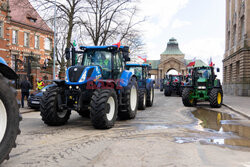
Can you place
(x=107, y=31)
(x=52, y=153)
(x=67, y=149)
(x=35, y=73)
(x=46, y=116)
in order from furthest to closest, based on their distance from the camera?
1. (x=107, y=31)
2. (x=35, y=73)
3. (x=46, y=116)
4. (x=67, y=149)
5. (x=52, y=153)

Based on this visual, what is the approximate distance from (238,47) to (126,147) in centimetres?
3156

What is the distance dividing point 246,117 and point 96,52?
707cm

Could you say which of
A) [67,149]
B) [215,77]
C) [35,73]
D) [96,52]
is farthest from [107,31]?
[67,149]

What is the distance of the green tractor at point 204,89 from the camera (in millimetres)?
14561

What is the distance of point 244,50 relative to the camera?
29.7 m

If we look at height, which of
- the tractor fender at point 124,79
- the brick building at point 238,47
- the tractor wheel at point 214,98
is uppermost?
the brick building at point 238,47

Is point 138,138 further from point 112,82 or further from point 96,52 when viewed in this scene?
point 96,52

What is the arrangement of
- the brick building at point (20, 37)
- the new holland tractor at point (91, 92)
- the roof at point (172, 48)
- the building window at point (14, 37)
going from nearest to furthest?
the new holland tractor at point (91, 92) → the brick building at point (20, 37) → the building window at point (14, 37) → the roof at point (172, 48)

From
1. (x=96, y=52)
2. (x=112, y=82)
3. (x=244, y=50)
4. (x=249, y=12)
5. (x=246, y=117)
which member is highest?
(x=249, y=12)

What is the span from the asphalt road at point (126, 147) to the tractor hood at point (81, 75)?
141 cm

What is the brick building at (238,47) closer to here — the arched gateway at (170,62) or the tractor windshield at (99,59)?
the tractor windshield at (99,59)

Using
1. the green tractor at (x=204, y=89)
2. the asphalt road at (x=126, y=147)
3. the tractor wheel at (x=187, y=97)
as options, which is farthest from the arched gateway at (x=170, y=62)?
the asphalt road at (x=126, y=147)

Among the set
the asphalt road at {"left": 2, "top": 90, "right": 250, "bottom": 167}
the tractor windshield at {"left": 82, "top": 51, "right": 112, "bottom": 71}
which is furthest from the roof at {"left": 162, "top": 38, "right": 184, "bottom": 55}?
the asphalt road at {"left": 2, "top": 90, "right": 250, "bottom": 167}

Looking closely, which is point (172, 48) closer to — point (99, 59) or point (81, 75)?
point (99, 59)
